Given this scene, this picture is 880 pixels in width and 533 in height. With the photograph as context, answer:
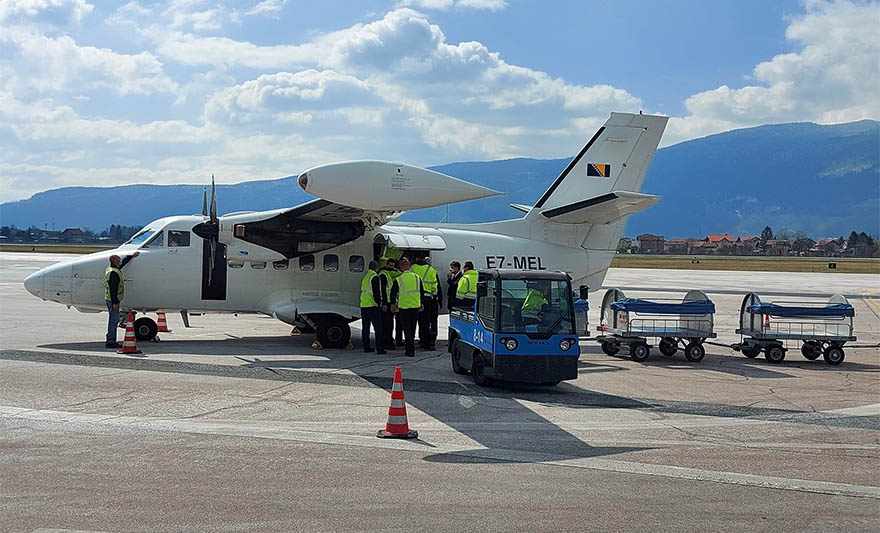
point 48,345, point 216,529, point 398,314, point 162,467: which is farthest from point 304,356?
point 216,529

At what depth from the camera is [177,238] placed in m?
17.2

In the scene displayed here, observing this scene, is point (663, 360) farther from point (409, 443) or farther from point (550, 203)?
point (409, 443)

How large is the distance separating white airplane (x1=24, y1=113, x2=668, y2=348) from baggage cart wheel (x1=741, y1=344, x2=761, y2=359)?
147 inches

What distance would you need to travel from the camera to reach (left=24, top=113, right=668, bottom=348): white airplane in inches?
662

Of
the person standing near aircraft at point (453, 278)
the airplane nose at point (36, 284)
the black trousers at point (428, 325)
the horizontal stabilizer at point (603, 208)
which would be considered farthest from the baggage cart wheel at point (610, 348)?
the airplane nose at point (36, 284)

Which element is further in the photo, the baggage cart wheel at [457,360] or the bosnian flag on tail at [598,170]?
the bosnian flag on tail at [598,170]

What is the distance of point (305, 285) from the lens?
17.7 m

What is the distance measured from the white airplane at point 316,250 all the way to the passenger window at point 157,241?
2 cm

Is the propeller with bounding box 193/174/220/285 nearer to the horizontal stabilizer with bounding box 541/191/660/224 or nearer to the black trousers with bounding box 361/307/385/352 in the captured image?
the black trousers with bounding box 361/307/385/352

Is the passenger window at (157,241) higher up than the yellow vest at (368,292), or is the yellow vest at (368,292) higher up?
the passenger window at (157,241)

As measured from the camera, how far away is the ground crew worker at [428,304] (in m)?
16.5

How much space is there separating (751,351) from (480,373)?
7305 mm

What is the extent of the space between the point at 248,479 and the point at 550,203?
13576 mm

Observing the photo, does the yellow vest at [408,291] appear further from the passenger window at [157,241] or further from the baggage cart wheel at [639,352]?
the passenger window at [157,241]
